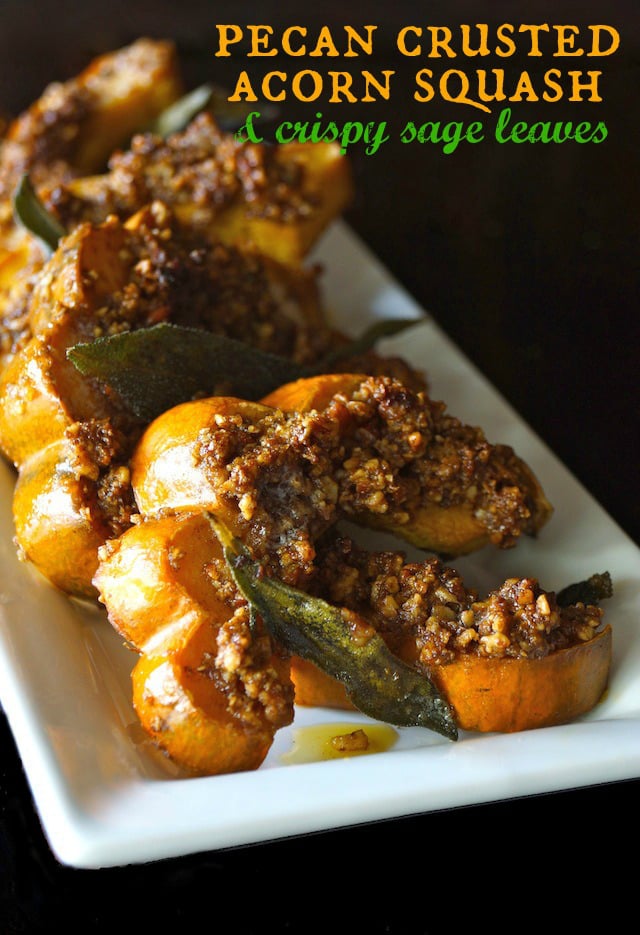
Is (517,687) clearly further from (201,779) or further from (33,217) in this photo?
(33,217)

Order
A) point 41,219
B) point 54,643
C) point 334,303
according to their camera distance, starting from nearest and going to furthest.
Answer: point 54,643 → point 41,219 → point 334,303

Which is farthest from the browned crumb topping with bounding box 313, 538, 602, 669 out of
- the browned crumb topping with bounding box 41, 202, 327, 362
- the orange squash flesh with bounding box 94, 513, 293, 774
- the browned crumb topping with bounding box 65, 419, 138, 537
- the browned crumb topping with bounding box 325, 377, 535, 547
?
the browned crumb topping with bounding box 41, 202, 327, 362

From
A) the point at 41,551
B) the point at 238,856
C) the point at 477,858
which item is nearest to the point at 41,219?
the point at 41,551

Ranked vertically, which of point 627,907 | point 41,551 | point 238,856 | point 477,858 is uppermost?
point 41,551

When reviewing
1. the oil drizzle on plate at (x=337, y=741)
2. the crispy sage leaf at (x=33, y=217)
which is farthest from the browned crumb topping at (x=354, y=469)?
the crispy sage leaf at (x=33, y=217)

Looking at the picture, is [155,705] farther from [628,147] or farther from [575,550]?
[628,147]

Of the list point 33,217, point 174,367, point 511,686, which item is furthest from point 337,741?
point 33,217
